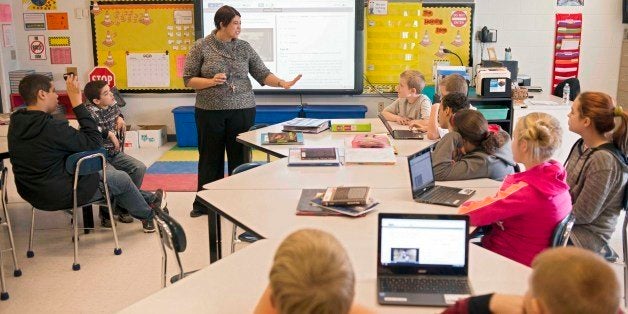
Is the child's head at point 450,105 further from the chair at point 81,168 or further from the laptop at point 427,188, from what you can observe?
the chair at point 81,168

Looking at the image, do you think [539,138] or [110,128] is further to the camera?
[110,128]

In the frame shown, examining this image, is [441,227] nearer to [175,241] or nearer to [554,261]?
[554,261]

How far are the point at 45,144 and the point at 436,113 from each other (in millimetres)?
2494

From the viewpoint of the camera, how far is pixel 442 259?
2.09 metres

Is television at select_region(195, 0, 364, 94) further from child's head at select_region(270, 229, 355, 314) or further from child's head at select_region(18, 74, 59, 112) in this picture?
child's head at select_region(270, 229, 355, 314)

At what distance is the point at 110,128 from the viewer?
469cm

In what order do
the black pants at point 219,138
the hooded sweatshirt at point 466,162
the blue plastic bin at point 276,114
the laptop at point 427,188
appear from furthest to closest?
the blue plastic bin at point 276,114, the black pants at point 219,138, the hooded sweatshirt at point 466,162, the laptop at point 427,188

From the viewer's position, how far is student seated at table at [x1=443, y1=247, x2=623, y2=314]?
4.31 ft

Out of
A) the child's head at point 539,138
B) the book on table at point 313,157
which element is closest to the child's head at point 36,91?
the book on table at point 313,157

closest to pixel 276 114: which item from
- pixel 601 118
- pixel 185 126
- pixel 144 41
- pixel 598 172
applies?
pixel 185 126

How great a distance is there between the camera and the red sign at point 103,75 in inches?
292

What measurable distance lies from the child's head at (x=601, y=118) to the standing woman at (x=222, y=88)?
2.40 m

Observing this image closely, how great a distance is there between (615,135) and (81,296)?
2913mm

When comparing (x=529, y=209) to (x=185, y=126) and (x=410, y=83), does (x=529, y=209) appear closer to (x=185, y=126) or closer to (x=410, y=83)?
(x=410, y=83)
